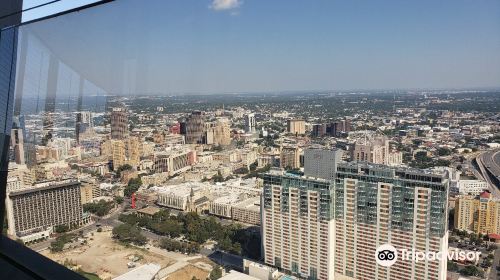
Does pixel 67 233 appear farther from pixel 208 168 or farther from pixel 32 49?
pixel 208 168

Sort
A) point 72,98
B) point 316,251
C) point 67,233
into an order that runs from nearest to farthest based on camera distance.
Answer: point 72,98, point 316,251, point 67,233

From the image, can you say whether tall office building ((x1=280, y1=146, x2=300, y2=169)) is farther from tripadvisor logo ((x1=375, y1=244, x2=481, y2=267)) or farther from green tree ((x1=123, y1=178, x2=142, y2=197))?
tripadvisor logo ((x1=375, y1=244, x2=481, y2=267))

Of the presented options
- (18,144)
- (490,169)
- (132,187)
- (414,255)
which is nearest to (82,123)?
(18,144)

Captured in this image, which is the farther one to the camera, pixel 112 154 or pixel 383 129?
pixel 112 154

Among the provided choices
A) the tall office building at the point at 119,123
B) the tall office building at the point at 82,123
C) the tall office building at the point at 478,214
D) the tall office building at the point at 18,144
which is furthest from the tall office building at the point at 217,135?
the tall office building at the point at 18,144

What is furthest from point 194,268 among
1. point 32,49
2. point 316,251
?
point 32,49

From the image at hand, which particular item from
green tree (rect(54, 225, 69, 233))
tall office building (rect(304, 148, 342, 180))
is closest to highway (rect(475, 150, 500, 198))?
tall office building (rect(304, 148, 342, 180))
